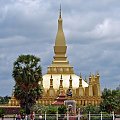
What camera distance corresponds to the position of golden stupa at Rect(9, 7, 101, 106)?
309ft

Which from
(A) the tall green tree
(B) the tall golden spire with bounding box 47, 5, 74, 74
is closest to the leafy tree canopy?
(A) the tall green tree

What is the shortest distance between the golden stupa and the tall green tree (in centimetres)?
3133

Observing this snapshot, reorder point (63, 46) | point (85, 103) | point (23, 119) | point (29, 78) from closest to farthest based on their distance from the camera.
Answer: point (23, 119), point (29, 78), point (85, 103), point (63, 46)

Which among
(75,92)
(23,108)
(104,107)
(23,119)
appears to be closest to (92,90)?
(75,92)

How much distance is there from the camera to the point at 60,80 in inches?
3770

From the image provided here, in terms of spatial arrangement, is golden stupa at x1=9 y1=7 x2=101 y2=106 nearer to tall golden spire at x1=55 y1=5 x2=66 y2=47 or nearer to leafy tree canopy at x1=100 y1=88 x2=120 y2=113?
tall golden spire at x1=55 y1=5 x2=66 y2=47

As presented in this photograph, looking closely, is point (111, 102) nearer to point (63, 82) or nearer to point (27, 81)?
point (27, 81)

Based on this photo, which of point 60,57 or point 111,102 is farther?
point 60,57

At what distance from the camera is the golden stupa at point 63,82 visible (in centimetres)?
9425

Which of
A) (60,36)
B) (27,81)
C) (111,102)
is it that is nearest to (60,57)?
(60,36)

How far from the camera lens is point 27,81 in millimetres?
59344

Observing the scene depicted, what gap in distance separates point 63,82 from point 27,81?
39392 millimetres

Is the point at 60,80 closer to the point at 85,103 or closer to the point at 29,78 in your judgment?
the point at 85,103

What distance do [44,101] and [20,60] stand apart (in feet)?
113
